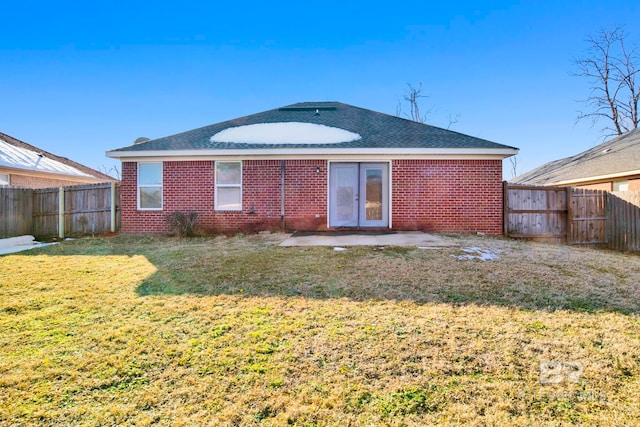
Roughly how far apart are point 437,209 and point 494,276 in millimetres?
5157

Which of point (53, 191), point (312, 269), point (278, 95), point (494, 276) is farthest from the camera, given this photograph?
point (278, 95)

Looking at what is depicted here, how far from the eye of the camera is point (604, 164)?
43.3 feet

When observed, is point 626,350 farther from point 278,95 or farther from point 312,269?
point 278,95

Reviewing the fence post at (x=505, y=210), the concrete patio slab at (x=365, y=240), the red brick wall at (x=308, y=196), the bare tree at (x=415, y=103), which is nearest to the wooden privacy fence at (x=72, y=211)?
the red brick wall at (x=308, y=196)

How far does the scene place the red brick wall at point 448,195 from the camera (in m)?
10.0

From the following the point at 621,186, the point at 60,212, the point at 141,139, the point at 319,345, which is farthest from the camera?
the point at 141,139

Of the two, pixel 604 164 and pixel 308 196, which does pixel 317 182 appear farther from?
pixel 604 164

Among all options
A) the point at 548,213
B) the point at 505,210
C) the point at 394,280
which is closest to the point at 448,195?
the point at 505,210

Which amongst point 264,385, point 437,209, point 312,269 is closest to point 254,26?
point 437,209

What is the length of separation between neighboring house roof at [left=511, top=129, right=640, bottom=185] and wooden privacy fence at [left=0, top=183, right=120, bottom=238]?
59.6ft

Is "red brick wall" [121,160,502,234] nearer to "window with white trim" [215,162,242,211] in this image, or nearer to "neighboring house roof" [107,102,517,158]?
"window with white trim" [215,162,242,211]

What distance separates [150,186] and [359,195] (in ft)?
23.1

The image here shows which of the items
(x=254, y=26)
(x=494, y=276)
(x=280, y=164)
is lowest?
(x=494, y=276)

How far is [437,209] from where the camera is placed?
1013cm
